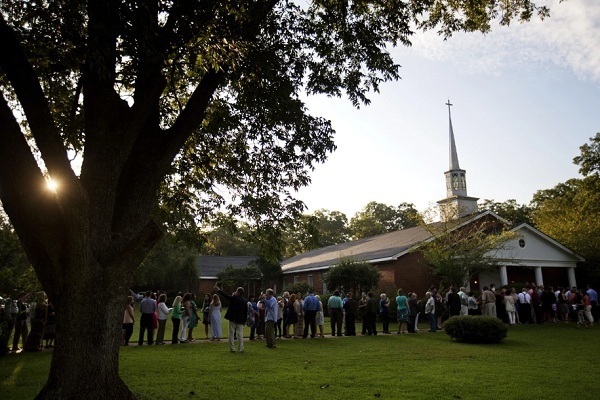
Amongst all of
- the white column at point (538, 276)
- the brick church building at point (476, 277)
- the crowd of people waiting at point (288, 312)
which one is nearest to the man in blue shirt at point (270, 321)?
the crowd of people waiting at point (288, 312)

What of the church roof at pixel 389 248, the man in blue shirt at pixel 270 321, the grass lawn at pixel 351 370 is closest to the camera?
the grass lawn at pixel 351 370

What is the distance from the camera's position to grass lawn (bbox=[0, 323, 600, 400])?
7.95 meters

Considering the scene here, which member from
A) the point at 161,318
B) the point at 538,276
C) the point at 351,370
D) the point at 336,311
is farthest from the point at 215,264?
the point at 351,370

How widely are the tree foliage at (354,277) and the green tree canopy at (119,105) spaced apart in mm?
16918

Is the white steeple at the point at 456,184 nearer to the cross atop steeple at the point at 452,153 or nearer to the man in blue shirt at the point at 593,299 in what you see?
the cross atop steeple at the point at 452,153

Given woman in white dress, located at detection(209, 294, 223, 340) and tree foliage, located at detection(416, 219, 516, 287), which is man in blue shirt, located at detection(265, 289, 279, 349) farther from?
tree foliage, located at detection(416, 219, 516, 287)

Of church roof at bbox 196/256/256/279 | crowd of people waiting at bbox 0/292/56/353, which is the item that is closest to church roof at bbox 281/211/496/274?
church roof at bbox 196/256/256/279

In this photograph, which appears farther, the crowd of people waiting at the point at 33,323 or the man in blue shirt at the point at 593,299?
the man in blue shirt at the point at 593,299

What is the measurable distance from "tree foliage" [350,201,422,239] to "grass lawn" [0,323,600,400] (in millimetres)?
58581

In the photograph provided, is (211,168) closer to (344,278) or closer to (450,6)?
(450,6)

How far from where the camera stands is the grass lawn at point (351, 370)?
7.95 meters

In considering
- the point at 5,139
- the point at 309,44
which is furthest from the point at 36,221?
the point at 309,44

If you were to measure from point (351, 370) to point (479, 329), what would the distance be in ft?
22.0

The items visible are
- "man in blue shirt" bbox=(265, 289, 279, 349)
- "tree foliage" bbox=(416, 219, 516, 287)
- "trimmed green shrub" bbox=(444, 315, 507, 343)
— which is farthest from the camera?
"tree foliage" bbox=(416, 219, 516, 287)
